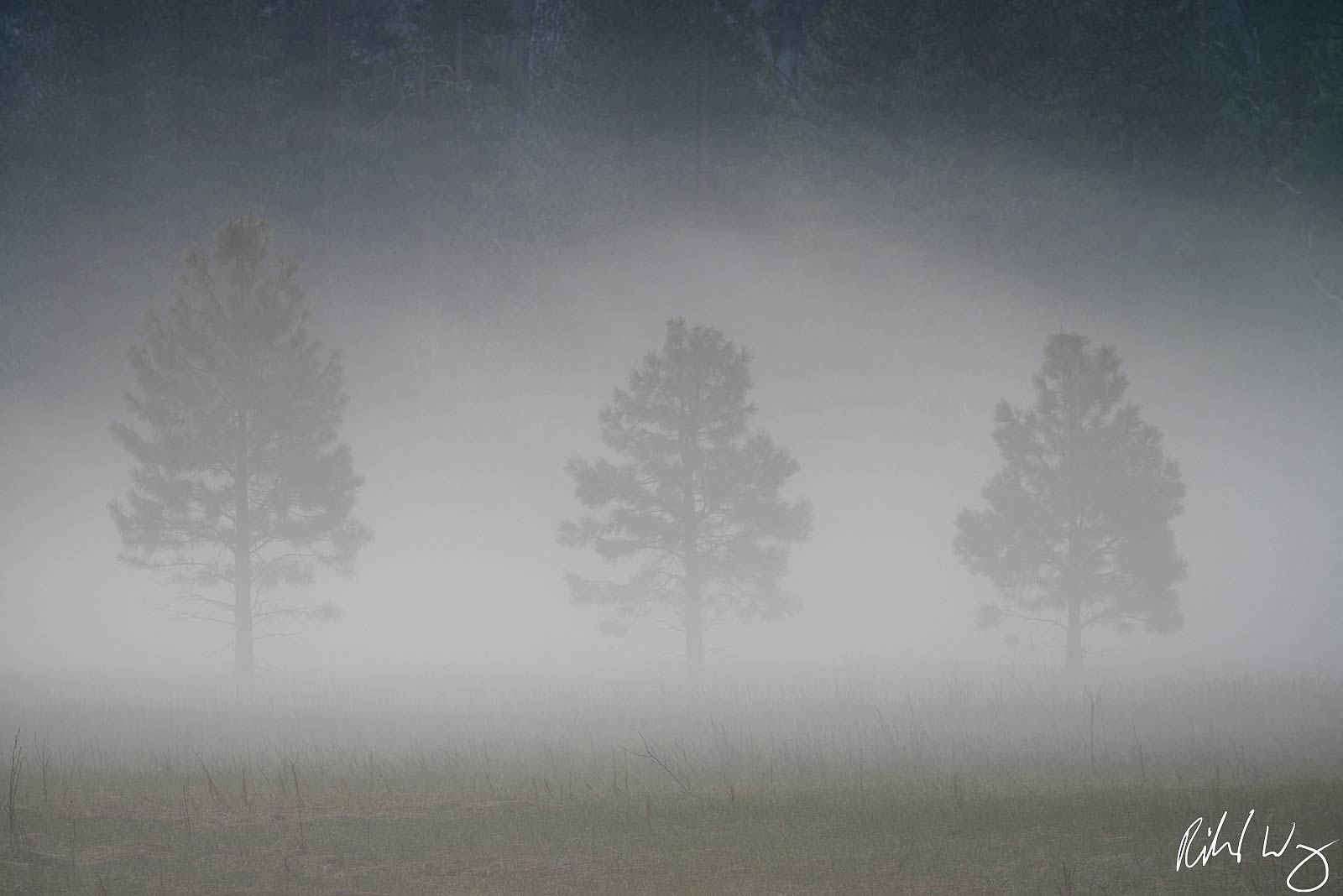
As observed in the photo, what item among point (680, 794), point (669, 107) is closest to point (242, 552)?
point (680, 794)

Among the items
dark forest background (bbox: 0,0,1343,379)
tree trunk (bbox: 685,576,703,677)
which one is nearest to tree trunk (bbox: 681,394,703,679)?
tree trunk (bbox: 685,576,703,677)

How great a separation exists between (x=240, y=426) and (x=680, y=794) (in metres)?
19.0

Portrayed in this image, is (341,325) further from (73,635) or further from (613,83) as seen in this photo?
(73,635)

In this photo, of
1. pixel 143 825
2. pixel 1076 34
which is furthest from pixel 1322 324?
pixel 143 825

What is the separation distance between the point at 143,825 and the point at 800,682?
1708cm

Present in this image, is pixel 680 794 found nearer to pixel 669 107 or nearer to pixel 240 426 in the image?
pixel 240 426

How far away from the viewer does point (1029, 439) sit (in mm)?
27125

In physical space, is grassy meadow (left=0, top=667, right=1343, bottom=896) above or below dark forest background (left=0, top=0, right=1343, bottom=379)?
below

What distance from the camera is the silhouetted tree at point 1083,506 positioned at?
26219 mm
